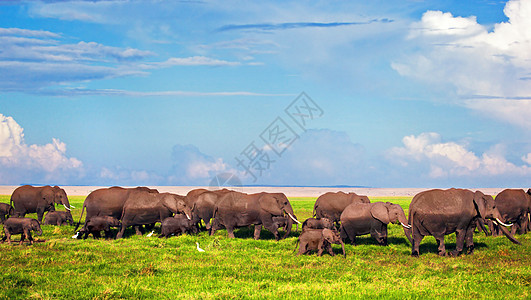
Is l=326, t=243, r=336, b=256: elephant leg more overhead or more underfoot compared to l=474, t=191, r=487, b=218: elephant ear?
more underfoot

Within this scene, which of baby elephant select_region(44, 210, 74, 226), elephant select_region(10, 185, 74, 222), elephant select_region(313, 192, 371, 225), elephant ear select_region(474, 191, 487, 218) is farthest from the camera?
elephant select_region(10, 185, 74, 222)

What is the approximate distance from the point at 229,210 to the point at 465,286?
12124mm

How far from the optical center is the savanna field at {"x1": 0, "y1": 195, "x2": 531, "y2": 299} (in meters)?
13.2

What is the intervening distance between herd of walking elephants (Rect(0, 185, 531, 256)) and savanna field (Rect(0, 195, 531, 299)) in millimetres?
845

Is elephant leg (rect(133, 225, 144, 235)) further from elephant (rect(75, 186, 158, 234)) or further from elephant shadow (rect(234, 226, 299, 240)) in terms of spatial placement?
elephant shadow (rect(234, 226, 299, 240))

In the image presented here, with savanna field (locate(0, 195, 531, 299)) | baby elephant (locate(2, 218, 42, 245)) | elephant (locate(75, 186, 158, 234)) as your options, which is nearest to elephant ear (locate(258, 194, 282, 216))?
savanna field (locate(0, 195, 531, 299))

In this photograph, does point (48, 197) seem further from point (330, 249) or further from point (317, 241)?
point (330, 249)

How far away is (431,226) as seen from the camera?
61.5ft

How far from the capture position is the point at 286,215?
80.8ft

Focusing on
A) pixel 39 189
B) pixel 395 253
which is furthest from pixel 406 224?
pixel 39 189

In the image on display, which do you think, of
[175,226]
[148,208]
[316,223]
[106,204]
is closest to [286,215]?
[316,223]

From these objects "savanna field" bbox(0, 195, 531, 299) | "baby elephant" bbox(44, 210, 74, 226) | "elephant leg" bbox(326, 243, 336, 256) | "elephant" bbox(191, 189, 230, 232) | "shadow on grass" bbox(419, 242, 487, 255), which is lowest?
"savanna field" bbox(0, 195, 531, 299)

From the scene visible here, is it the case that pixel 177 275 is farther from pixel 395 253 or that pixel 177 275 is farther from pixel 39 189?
pixel 39 189

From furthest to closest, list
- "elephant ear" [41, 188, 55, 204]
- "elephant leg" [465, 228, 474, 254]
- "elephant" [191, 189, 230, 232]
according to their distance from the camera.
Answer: "elephant ear" [41, 188, 55, 204], "elephant" [191, 189, 230, 232], "elephant leg" [465, 228, 474, 254]
